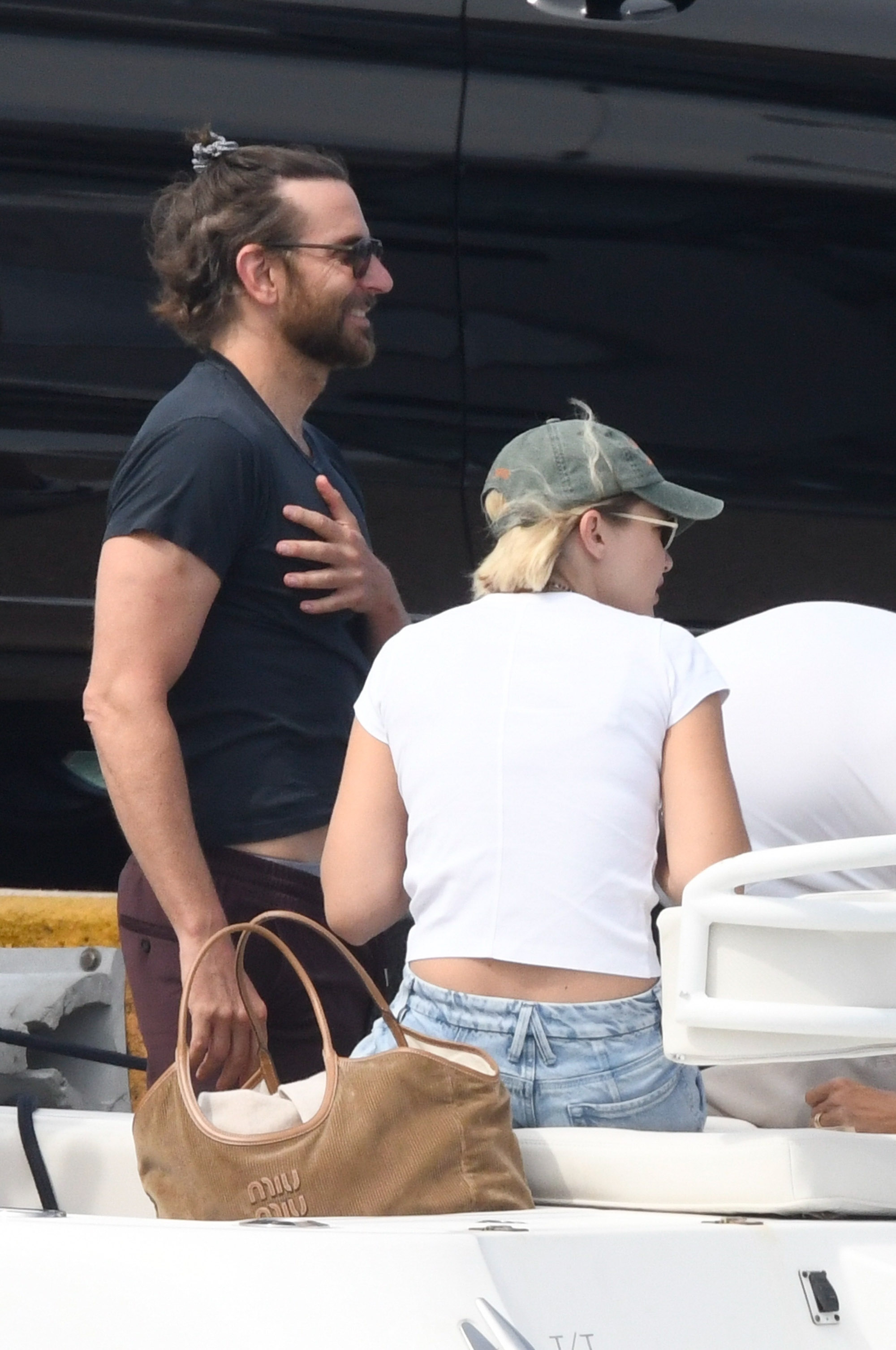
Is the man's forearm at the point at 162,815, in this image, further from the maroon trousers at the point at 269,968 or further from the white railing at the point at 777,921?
the white railing at the point at 777,921

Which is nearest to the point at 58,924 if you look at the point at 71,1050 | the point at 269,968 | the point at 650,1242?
the point at 71,1050

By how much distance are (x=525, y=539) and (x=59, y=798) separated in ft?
5.01

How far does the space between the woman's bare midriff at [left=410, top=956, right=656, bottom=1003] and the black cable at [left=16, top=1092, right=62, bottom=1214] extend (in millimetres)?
509

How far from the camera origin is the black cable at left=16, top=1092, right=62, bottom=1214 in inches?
80.4

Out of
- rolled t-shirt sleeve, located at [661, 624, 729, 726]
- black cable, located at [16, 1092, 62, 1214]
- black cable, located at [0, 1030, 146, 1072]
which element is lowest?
black cable, located at [0, 1030, 146, 1072]

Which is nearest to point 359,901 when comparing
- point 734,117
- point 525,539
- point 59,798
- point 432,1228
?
point 525,539

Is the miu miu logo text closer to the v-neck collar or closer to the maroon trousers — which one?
the maroon trousers

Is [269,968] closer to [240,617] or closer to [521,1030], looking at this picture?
[240,617]

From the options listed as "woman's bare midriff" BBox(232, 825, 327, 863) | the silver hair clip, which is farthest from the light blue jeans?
the silver hair clip

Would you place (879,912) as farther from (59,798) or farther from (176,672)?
(59,798)

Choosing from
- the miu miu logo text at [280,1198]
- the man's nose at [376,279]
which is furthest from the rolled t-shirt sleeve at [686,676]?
the man's nose at [376,279]

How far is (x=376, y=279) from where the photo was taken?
2664 millimetres

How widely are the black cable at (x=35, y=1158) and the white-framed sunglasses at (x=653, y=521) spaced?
931mm

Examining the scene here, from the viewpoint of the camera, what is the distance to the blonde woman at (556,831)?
1.91 meters
